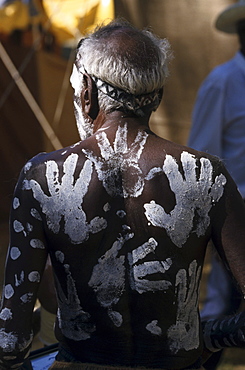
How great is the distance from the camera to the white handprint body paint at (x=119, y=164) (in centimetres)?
156

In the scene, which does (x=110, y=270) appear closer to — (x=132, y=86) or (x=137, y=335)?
(x=137, y=335)

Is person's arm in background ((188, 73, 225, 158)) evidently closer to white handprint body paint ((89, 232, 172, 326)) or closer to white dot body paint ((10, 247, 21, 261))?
white handprint body paint ((89, 232, 172, 326))

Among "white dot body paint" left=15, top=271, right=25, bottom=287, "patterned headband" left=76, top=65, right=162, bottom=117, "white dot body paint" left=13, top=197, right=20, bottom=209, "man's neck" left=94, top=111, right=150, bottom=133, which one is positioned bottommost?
"white dot body paint" left=15, top=271, right=25, bottom=287

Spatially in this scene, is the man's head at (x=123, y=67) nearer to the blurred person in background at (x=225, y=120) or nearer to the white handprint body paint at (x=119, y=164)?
the white handprint body paint at (x=119, y=164)

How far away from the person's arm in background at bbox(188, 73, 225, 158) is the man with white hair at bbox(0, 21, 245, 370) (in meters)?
1.78

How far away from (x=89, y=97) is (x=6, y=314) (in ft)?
1.93

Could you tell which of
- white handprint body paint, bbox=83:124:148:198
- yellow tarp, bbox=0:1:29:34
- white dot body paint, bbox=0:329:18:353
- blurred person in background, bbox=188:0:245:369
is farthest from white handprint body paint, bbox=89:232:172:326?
yellow tarp, bbox=0:1:29:34

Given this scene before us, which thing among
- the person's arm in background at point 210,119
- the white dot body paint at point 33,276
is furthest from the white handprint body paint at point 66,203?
the person's arm in background at point 210,119

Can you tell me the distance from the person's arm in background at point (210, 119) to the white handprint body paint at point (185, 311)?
179cm

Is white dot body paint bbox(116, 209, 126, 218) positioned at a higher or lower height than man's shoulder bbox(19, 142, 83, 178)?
lower

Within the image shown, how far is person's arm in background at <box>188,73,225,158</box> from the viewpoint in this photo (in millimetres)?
3385

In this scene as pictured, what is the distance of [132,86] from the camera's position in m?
1.57

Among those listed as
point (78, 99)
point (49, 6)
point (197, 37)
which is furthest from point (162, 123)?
point (78, 99)

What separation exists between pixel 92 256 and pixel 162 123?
4069mm
